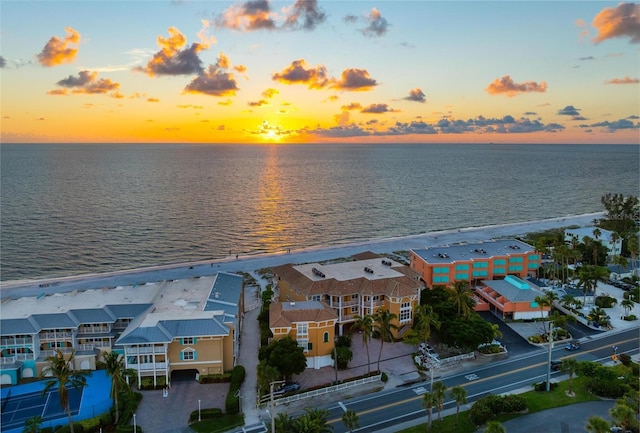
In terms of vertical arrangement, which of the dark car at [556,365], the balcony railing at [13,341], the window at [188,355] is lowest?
the dark car at [556,365]

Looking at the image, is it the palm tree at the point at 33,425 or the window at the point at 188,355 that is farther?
the window at the point at 188,355

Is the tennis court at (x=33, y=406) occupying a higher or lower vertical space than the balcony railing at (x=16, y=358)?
lower

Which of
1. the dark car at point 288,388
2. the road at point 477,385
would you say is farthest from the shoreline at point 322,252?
the road at point 477,385

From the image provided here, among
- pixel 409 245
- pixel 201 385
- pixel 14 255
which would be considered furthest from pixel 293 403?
pixel 14 255

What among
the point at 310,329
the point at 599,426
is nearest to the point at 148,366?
the point at 310,329

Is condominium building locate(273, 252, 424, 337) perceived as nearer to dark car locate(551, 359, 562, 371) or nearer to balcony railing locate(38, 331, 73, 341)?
dark car locate(551, 359, 562, 371)

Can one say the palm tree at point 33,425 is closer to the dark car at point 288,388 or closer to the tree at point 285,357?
the tree at point 285,357

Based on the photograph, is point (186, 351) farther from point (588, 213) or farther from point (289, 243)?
point (588, 213)
